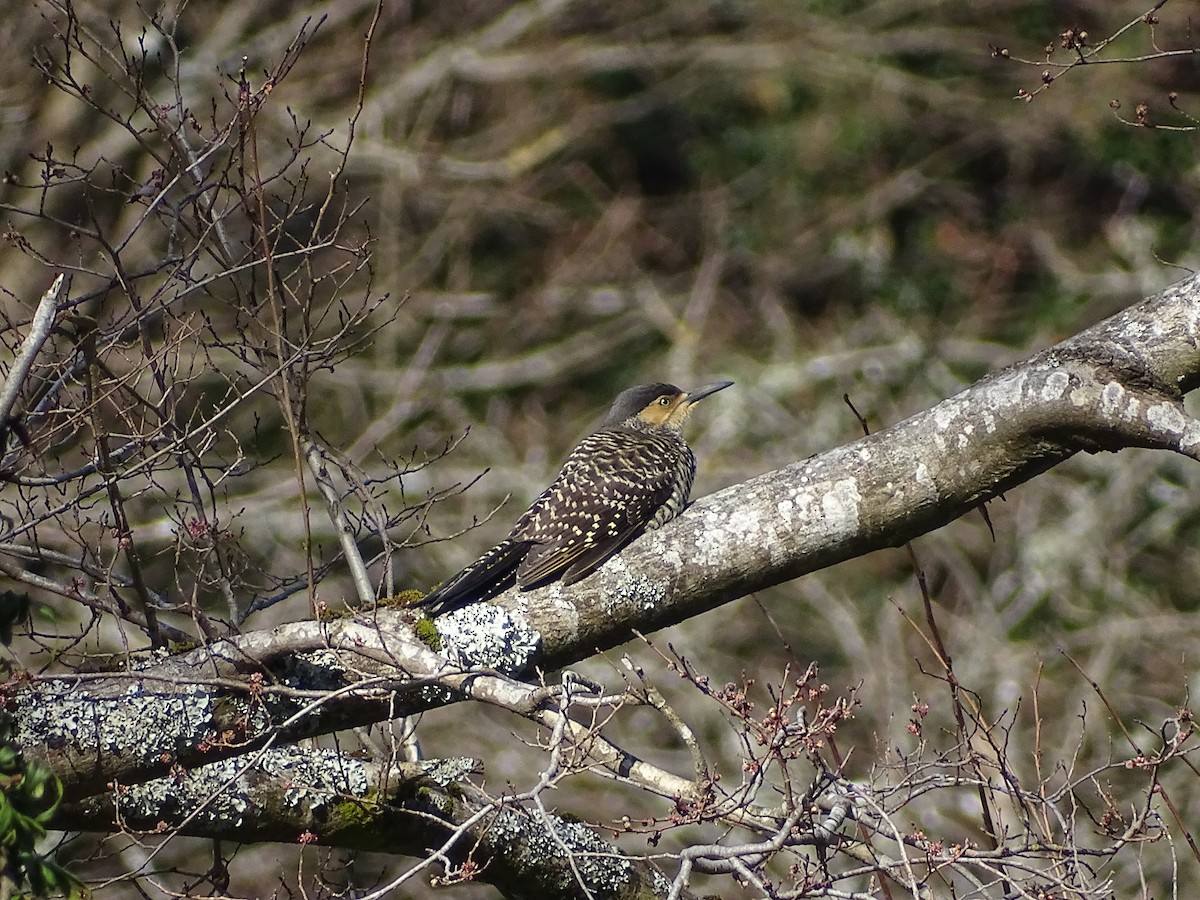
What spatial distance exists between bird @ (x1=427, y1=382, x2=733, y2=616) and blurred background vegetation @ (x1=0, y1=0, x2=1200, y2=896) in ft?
10.8

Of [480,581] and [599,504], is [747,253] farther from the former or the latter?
[480,581]

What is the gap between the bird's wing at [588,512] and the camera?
4.77 m

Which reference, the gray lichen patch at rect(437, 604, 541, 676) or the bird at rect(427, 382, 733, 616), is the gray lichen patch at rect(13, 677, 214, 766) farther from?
the bird at rect(427, 382, 733, 616)

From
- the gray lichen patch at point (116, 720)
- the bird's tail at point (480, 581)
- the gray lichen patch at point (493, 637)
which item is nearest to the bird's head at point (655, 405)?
the bird's tail at point (480, 581)

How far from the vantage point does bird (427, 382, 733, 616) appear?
4.66 meters

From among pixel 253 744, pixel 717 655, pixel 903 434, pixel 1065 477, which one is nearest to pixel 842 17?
pixel 1065 477

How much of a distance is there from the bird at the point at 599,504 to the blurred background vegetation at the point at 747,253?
10.8 ft

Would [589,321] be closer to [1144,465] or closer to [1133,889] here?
[1144,465]

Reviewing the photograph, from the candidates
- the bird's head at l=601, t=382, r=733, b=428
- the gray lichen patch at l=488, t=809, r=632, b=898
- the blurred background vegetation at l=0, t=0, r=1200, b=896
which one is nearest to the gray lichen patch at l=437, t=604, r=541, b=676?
the gray lichen patch at l=488, t=809, r=632, b=898

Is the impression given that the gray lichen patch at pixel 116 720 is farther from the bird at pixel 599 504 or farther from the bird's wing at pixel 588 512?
the bird's wing at pixel 588 512

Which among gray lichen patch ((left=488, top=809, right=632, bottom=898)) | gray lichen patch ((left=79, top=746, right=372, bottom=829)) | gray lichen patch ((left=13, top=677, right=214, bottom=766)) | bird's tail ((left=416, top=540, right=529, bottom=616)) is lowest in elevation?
gray lichen patch ((left=488, top=809, right=632, bottom=898))

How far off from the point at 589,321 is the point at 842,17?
3.87 metres

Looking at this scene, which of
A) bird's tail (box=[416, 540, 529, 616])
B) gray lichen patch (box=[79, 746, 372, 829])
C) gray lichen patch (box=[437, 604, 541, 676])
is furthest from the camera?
bird's tail (box=[416, 540, 529, 616])

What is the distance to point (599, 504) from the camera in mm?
5367
